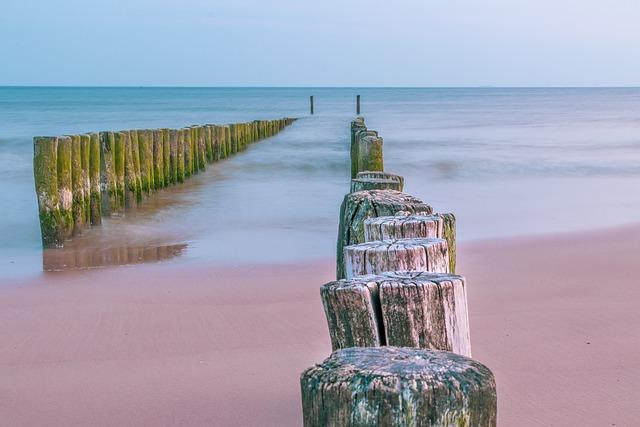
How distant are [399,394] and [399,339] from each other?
1.77ft

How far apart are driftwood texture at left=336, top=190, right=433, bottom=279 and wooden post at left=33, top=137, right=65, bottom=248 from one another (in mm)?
4493

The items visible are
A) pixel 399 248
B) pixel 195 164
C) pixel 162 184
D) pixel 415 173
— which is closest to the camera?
pixel 399 248

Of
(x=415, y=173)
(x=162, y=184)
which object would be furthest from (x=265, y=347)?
(x=415, y=173)

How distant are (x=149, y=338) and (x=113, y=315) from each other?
0.63 meters

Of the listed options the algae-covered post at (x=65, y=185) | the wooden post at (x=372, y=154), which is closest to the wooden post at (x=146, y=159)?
the algae-covered post at (x=65, y=185)

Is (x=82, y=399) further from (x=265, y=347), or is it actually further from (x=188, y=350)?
(x=265, y=347)

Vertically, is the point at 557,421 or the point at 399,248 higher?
the point at 399,248

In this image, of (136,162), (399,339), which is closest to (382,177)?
(399,339)

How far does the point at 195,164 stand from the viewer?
1390 centimetres

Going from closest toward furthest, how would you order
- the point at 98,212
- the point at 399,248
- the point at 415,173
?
the point at 399,248 → the point at 98,212 → the point at 415,173

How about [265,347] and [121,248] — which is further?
[121,248]

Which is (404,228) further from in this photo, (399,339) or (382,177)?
(382,177)

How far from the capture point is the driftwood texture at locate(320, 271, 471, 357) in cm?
185

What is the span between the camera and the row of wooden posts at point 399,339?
1354mm
